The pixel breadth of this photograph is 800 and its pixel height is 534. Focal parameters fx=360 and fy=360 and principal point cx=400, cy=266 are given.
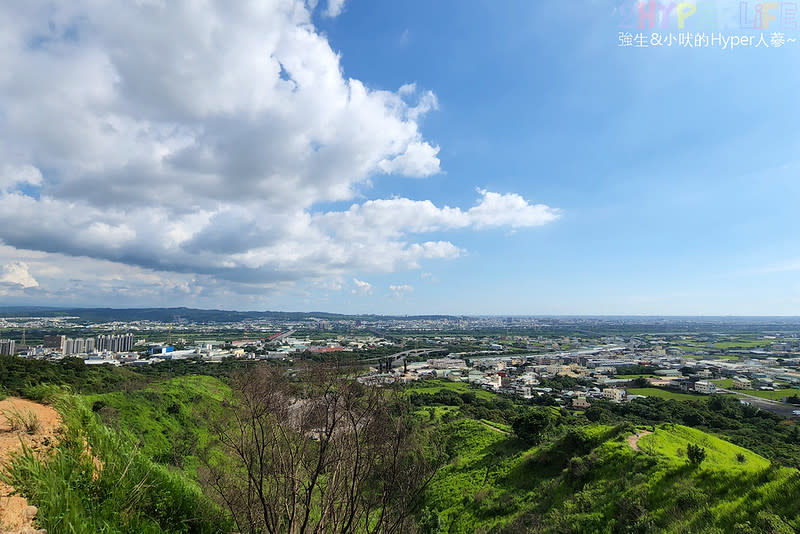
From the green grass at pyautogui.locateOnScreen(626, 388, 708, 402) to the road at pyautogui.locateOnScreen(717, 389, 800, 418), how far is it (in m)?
4.25

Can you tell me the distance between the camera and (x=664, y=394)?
45.2 m

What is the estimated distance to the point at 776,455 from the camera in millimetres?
19109

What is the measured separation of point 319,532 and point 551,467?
13987 millimetres

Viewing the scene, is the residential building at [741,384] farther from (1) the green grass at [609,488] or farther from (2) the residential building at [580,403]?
(1) the green grass at [609,488]

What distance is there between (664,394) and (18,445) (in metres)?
57.1

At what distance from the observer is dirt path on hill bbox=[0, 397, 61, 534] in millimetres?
4254

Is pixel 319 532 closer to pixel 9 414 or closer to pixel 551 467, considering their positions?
pixel 9 414

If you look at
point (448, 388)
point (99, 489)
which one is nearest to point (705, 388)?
point (448, 388)

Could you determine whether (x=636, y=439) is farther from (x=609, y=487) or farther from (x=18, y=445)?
(x=18, y=445)

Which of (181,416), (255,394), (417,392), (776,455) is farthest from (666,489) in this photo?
(417,392)

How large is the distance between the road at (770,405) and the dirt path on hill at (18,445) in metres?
49.2

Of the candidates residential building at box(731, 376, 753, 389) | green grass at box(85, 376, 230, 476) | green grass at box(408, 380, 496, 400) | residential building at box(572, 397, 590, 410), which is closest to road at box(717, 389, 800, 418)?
residential building at box(731, 376, 753, 389)

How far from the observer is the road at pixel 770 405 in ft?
112

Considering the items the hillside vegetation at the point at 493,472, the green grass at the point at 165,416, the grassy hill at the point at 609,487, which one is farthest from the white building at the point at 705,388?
the green grass at the point at 165,416
